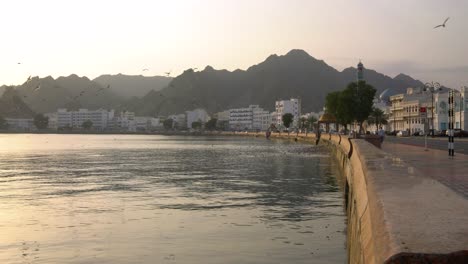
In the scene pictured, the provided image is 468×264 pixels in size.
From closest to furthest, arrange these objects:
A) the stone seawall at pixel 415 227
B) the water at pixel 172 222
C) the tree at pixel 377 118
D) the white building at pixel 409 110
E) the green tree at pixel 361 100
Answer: the stone seawall at pixel 415 227 → the water at pixel 172 222 → the green tree at pixel 361 100 → the white building at pixel 409 110 → the tree at pixel 377 118

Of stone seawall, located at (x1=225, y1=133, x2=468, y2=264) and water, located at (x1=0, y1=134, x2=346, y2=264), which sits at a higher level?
stone seawall, located at (x1=225, y1=133, x2=468, y2=264)

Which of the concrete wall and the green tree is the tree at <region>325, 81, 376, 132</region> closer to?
the green tree

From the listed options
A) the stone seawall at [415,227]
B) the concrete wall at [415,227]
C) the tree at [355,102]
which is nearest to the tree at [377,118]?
the tree at [355,102]

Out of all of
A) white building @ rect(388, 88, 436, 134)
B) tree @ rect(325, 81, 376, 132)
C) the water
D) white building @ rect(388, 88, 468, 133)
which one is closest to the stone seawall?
the water

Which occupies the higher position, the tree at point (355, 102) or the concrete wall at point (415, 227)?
the tree at point (355, 102)

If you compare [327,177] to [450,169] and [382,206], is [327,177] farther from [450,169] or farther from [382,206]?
[382,206]

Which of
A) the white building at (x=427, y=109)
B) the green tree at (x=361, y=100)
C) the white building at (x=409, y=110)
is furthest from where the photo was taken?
the white building at (x=409, y=110)

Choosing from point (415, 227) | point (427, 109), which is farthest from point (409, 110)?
point (415, 227)

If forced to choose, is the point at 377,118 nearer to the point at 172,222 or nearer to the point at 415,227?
the point at 172,222

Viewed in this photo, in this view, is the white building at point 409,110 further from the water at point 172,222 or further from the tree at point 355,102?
the water at point 172,222

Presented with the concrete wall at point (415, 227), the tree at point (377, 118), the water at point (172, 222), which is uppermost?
the tree at point (377, 118)

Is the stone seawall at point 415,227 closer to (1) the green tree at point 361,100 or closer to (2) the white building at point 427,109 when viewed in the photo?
(1) the green tree at point 361,100

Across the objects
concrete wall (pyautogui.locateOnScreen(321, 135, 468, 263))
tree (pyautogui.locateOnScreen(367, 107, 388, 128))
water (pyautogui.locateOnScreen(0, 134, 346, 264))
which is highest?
tree (pyautogui.locateOnScreen(367, 107, 388, 128))

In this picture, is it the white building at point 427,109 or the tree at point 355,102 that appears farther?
the white building at point 427,109
